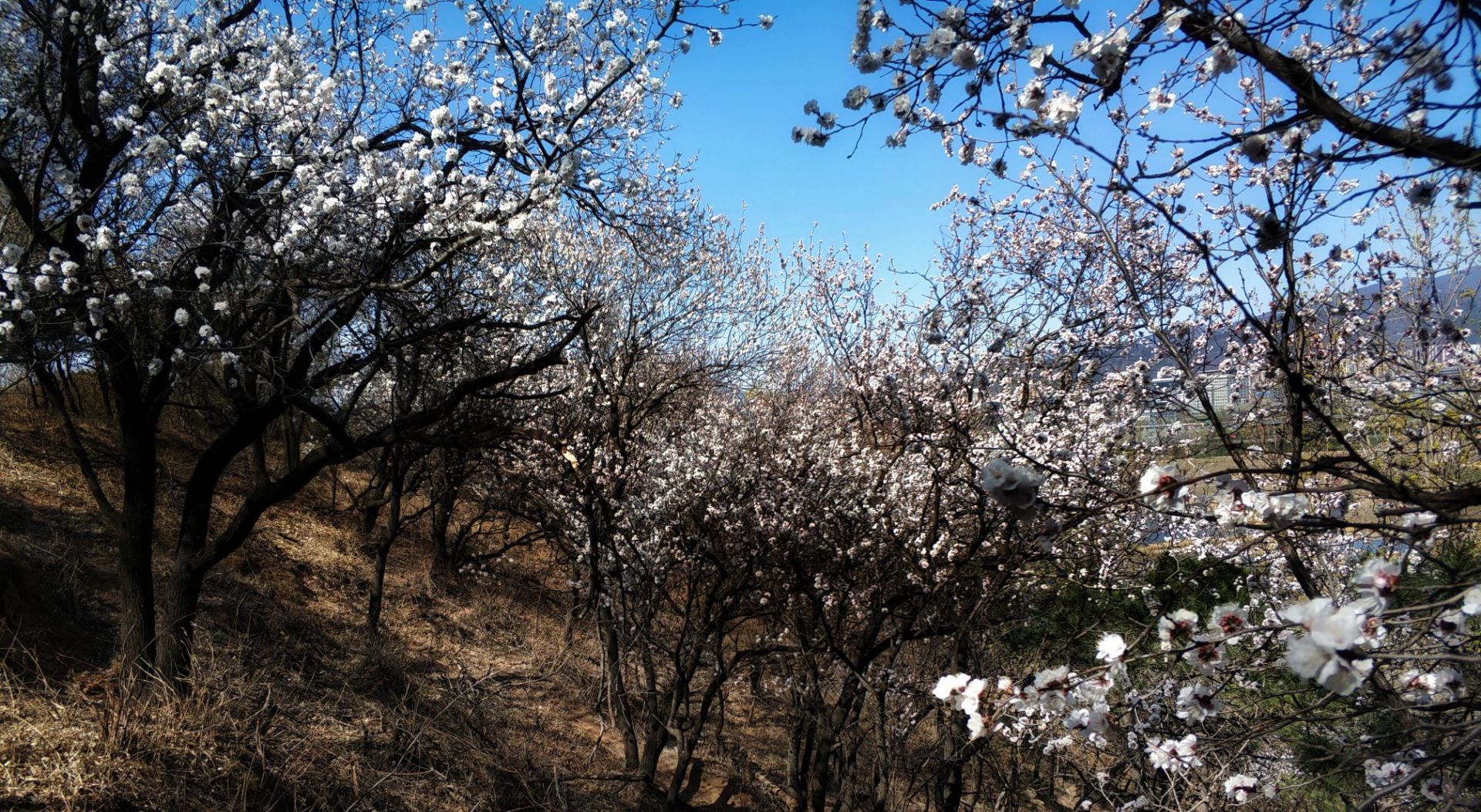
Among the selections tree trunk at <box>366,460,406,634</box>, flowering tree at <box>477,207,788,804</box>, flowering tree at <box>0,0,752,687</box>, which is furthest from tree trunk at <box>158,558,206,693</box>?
tree trunk at <box>366,460,406,634</box>

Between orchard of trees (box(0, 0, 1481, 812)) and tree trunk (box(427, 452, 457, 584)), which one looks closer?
orchard of trees (box(0, 0, 1481, 812))

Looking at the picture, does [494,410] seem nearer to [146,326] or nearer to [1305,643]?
[146,326]

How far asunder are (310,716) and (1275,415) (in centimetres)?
617

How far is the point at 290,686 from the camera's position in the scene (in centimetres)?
644

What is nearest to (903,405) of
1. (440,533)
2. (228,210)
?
(228,210)

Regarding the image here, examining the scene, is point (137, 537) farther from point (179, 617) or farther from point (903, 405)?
point (903, 405)

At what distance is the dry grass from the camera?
4.20 metres

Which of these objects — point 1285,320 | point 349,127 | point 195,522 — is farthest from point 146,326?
point 1285,320

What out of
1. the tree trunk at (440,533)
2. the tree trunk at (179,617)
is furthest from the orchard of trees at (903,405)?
the tree trunk at (440,533)

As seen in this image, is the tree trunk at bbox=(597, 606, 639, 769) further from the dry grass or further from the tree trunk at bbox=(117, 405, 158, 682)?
the tree trunk at bbox=(117, 405, 158, 682)

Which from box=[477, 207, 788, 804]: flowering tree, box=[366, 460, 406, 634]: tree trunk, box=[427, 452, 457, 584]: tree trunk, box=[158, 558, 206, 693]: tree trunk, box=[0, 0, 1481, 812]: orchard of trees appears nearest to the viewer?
box=[0, 0, 1481, 812]: orchard of trees

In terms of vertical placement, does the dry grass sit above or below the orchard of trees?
below

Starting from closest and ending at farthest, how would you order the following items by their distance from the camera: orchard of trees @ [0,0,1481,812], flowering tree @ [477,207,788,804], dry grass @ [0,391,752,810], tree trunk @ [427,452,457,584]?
1. orchard of trees @ [0,0,1481,812]
2. dry grass @ [0,391,752,810]
3. flowering tree @ [477,207,788,804]
4. tree trunk @ [427,452,457,584]

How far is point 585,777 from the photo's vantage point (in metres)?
5.88
